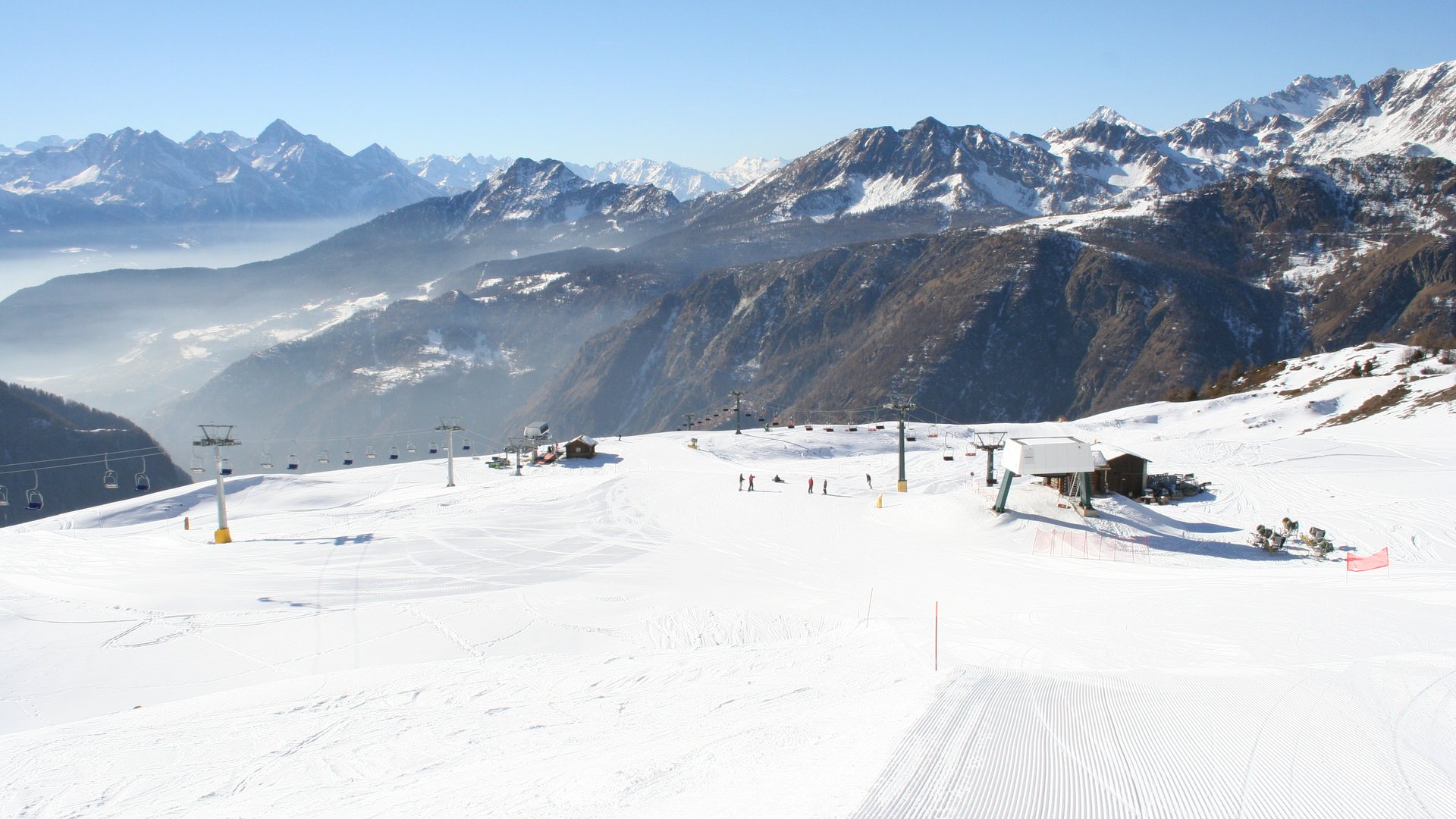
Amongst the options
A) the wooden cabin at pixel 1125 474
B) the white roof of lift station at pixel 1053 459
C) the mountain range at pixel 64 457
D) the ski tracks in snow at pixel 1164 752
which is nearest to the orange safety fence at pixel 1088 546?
the white roof of lift station at pixel 1053 459

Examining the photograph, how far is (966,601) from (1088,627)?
600 centimetres

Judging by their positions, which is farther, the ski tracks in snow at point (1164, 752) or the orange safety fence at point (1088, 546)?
the orange safety fence at point (1088, 546)

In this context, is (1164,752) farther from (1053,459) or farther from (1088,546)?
(1053,459)

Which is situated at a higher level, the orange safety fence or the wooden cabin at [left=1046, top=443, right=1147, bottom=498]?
the wooden cabin at [left=1046, top=443, right=1147, bottom=498]

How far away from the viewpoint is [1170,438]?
76.4 m

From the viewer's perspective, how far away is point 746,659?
20250 millimetres

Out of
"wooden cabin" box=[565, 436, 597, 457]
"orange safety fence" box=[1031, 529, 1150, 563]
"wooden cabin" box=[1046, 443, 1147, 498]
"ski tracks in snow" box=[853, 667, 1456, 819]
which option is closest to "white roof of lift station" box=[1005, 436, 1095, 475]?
"orange safety fence" box=[1031, 529, 1150, 563]

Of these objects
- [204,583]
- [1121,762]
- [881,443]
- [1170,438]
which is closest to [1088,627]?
[1121,762]

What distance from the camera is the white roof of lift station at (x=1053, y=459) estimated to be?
38625 millimetres

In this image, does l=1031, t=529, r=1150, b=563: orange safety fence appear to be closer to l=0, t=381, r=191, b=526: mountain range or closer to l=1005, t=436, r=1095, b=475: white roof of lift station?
l=1005, t=436, r=1095, b=475: white roof of lift station

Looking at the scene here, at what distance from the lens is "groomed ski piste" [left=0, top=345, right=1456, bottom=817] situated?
1117 centimetres

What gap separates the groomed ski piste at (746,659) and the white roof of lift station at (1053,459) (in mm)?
2791

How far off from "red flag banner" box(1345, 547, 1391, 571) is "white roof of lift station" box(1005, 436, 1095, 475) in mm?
10699

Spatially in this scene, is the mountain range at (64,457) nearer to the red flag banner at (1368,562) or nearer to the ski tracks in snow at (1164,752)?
the ski tracks in snow at (1164,752)
